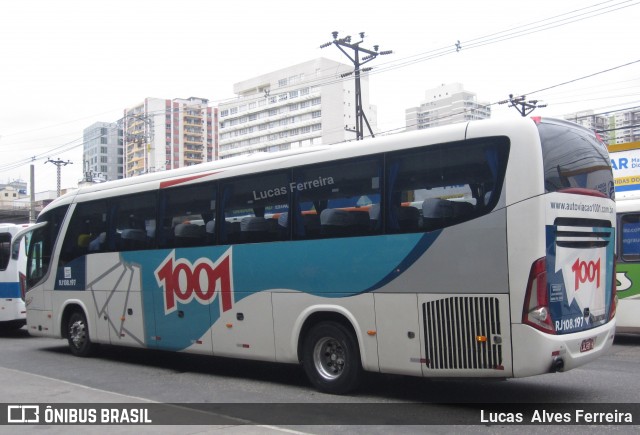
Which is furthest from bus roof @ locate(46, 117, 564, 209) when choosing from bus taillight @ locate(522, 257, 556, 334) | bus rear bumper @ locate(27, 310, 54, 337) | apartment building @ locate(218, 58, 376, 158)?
apartment building @ locate(218, 58, 376, 158)

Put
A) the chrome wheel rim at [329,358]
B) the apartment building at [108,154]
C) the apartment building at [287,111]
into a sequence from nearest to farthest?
1. the chrome wheel rim at [329,358]
2. the apartment building at [108,154]
3. the apartment building at [287,111]

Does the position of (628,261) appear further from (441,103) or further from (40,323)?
(441,103)

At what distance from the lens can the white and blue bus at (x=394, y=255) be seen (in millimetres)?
7168

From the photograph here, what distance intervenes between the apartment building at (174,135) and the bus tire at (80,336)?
86.8 m

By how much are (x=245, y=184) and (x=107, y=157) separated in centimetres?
12519

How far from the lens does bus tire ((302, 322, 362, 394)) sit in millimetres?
8539

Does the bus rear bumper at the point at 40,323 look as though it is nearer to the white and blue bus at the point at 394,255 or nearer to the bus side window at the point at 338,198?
the white and blue bus at the point at 394,255

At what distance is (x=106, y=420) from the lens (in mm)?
7449

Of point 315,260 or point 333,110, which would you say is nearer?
point 315,260

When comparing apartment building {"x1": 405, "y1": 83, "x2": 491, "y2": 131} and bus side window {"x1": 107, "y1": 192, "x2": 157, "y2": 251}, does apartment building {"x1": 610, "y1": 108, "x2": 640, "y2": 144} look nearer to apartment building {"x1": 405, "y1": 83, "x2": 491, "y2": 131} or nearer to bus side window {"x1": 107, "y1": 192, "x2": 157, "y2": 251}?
apartment building {"x1": 405, "y1": 83, "x2": 491, "y2": 131}

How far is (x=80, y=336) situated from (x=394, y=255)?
7878 mm

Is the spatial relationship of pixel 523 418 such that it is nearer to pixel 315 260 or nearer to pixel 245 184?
pixel 315 260

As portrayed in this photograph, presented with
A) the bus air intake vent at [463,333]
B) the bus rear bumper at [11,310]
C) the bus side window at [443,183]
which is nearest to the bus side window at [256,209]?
the bus side window at [443,183]

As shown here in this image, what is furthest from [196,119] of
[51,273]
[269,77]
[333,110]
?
[51,273]
